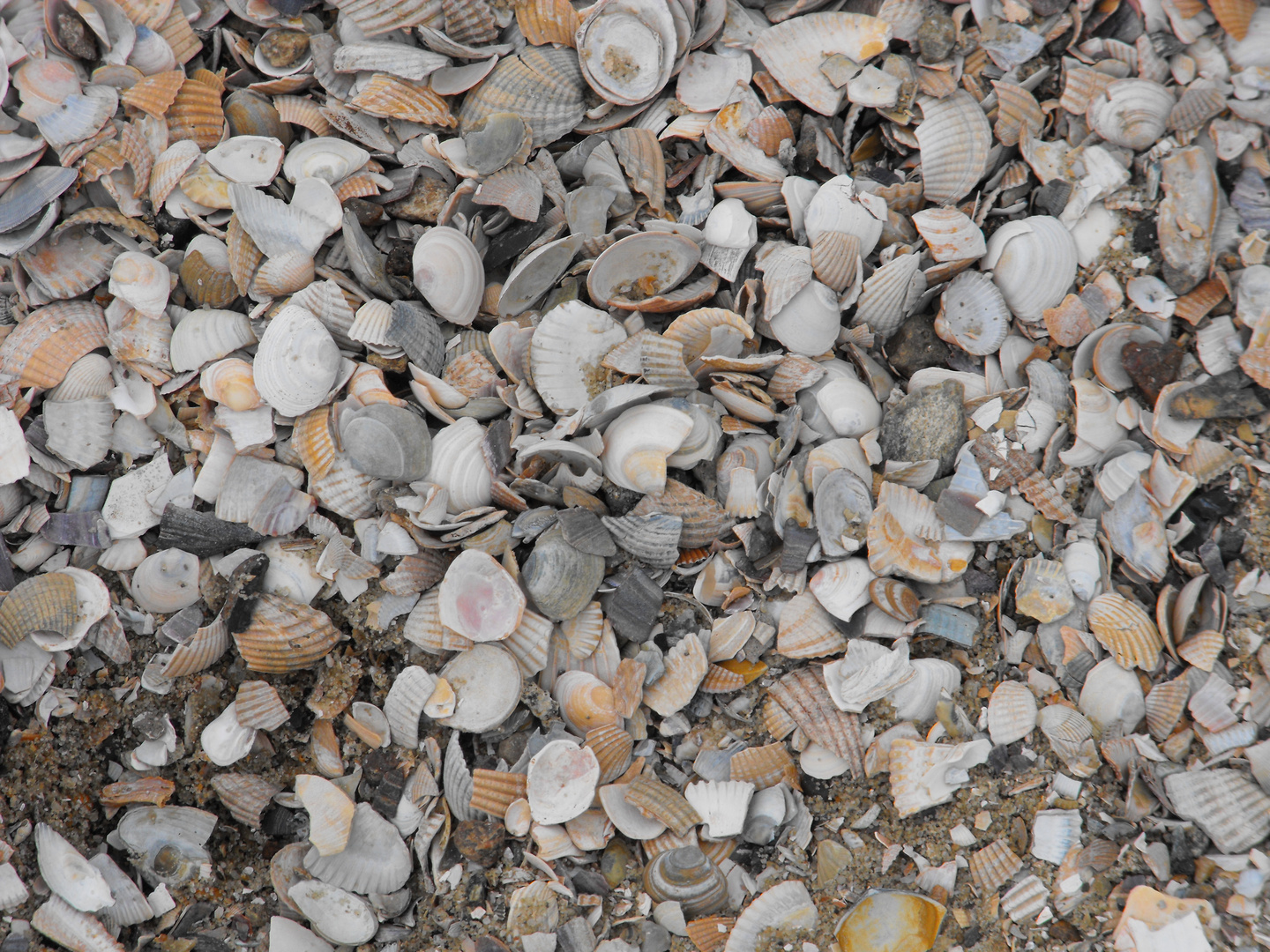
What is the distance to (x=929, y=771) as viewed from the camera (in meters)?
2.18

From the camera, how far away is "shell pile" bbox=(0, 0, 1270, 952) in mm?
2203

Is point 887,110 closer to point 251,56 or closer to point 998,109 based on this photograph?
point 998,109

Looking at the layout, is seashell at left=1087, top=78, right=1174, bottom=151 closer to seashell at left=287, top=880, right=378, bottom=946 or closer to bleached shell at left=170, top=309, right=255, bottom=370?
bleached shell at left=170, top=309, right=255, bottom=370

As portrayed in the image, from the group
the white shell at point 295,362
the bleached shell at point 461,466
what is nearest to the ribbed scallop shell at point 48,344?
the white shell at point 295,362

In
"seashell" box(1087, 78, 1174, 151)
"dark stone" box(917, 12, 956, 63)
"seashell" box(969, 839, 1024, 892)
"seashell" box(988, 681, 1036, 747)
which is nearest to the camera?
"seashell" box(969, 839, 1024, 892)

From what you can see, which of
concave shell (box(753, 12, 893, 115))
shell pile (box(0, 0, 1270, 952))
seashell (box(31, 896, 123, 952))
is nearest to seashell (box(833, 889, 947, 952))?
shell pile (box(0, 0, 1270, 952))

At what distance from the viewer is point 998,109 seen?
2533 mm

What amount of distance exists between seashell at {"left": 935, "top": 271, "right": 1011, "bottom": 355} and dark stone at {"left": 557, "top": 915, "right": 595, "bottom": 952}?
2.02 meters

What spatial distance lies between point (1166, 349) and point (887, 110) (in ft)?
3.65

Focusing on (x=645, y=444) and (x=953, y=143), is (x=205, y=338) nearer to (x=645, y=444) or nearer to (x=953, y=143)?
(x=645, y=444)

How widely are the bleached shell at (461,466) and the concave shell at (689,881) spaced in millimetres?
1146

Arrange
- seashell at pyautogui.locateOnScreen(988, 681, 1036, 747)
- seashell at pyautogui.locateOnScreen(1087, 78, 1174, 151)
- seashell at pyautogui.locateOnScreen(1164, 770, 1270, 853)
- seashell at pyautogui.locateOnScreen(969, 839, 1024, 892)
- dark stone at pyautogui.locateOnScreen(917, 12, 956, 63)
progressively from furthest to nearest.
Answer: dark stone at pyautogui.locateOnScreen(917, 12, 956, 63), seashell at pyautogui.locateOnScreen(1087, 78, 1174, 151), seashell at pyautogui.locateOnScreen(988, 681, 1036, 747), seashell at pyautogui.locateOnScreen(969, 839, 1024, 892), seashell at pyautogui.locateOnScreen(1164, 770, 1270, 853)

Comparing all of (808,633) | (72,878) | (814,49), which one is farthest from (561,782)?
(814,49)

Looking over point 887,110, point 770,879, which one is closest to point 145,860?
point 770,879
